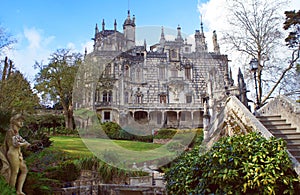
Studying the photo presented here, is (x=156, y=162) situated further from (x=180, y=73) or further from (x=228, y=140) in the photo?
(x=180, y=73)

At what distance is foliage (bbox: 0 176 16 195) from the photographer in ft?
15.2

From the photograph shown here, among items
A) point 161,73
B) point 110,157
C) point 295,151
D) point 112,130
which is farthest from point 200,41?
point 295,151

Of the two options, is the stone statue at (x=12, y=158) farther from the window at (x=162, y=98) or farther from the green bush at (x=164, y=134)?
the window at (x=162, y=98)

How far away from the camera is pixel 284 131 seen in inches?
299

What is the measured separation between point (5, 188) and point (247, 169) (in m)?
4.66

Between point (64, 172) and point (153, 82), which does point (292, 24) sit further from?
point (153, 82)

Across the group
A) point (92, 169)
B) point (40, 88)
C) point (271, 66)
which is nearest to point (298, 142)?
point (92, 169)

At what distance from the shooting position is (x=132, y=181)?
1013cm

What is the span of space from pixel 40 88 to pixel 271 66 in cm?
2222

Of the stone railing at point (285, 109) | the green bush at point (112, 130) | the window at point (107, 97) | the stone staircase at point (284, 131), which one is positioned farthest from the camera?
the window at point (107, 97)

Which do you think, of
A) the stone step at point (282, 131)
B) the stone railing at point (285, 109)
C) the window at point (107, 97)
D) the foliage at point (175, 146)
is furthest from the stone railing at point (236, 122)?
the window at point (107, 97)

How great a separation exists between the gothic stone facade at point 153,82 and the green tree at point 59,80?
371 centimetres

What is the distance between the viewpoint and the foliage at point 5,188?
4.64 m

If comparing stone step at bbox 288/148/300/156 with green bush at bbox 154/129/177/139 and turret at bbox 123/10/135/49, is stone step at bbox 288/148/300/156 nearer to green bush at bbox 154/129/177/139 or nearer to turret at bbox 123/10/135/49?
green bush at bbox 154/129/177/139
